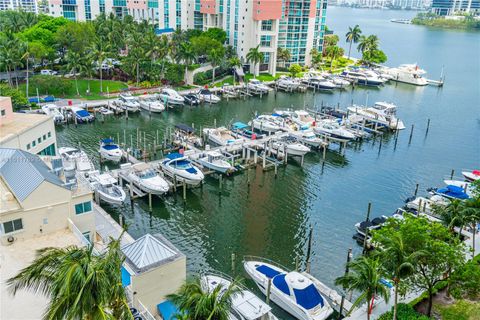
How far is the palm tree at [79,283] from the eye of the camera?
15.6 meters

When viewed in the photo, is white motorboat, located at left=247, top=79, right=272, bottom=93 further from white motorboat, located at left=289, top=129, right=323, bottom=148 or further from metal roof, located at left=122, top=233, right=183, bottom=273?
metal roof, located at left=122, top=233, right=183, bottom=273

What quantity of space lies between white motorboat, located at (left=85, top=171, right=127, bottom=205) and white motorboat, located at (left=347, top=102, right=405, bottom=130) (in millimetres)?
48491

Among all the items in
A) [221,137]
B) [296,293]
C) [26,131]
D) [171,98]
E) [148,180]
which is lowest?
[296,293]

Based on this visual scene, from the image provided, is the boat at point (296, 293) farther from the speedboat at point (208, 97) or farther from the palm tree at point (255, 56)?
the palm tree at point (255, 56)

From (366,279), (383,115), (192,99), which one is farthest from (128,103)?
(366,279)

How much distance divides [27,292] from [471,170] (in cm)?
6061

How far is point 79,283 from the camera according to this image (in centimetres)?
1568

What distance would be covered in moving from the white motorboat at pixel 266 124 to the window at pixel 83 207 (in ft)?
145

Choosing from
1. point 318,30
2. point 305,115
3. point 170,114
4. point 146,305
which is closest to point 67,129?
point 170,114

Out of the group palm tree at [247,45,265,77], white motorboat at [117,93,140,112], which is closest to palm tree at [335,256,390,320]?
white motorboat at [117,93,140,112]

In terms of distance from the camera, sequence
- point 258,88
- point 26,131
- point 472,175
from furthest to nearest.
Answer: point 258,88, point 472,175, point 26,131

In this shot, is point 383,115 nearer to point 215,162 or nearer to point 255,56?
point 215,162

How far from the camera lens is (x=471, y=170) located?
64000 mm

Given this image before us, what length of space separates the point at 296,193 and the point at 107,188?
22.4 metres
